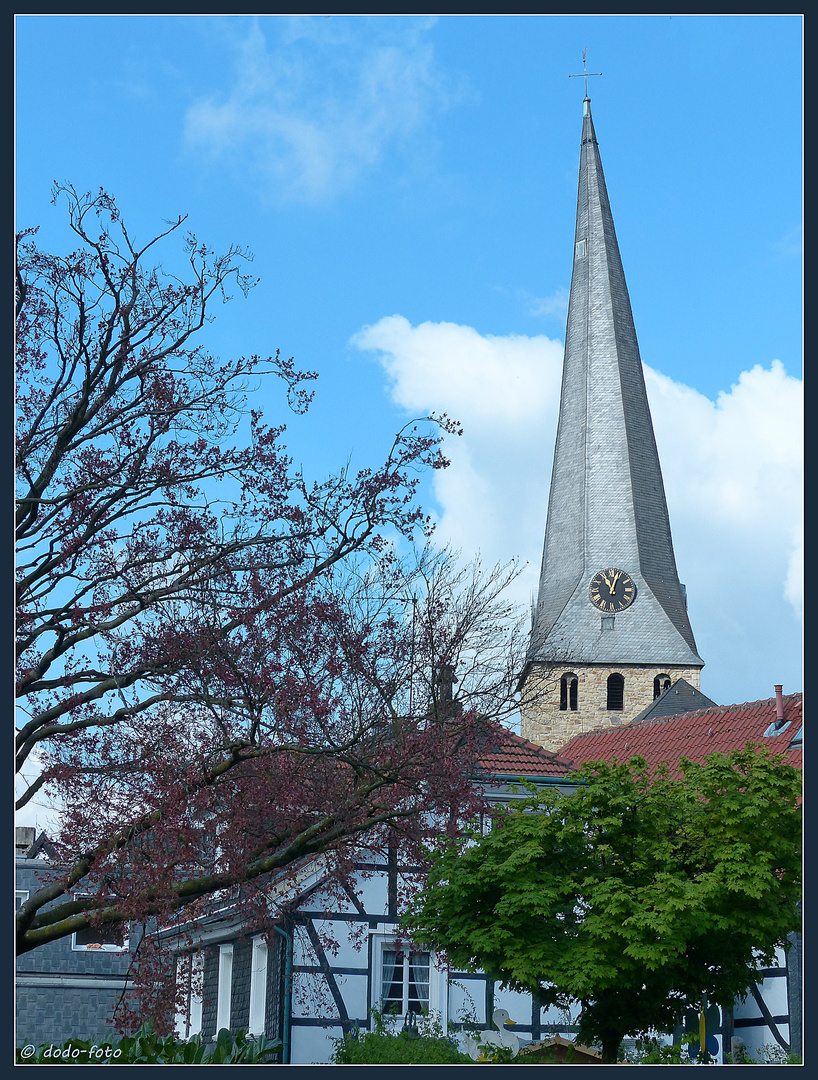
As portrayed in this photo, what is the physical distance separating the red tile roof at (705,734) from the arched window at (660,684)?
93.5ft

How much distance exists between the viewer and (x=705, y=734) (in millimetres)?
23234


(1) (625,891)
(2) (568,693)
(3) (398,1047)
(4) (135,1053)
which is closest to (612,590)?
(2) (568,693)

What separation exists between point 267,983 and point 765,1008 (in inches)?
Answer: 231

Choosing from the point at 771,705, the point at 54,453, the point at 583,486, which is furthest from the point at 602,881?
the point at 583,486

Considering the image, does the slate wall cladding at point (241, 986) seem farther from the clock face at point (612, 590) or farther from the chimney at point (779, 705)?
the clock face at point (612, 590)

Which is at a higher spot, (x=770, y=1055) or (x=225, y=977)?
(x=225, y=977)

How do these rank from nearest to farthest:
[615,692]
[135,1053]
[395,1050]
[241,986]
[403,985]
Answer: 1. [135,1053]
2. [395,1050]
3. [403,985]
4. [241,986]
5. [615,692]

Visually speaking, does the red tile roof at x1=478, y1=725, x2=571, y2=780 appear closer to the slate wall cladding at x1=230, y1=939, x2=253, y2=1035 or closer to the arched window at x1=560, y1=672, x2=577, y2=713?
the slate wall cladding at x1=230, y1=939, x2=253, y2=1035

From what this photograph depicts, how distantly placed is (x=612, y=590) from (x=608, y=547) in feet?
5.94

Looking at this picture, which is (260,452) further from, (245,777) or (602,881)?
(602,881)

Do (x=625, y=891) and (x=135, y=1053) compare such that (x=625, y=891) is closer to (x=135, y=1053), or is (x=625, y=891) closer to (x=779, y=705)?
(x=135, y=1053)

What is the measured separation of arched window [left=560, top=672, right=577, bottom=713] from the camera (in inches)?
2226

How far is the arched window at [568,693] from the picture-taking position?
56.5m

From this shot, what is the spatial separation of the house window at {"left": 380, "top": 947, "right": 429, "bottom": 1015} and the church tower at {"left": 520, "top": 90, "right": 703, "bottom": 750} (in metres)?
38.2
